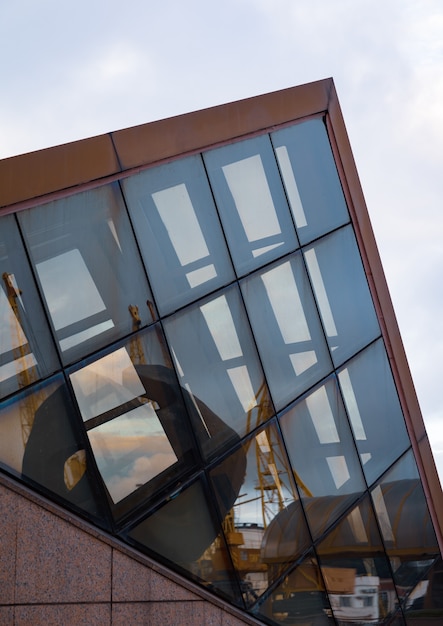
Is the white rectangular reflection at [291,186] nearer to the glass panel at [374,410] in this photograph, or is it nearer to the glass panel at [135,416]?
the glass panel at [374,410]

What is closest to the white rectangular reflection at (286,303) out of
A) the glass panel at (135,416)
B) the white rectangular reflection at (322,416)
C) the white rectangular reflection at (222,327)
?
the white rectangular reflection at (322,416)

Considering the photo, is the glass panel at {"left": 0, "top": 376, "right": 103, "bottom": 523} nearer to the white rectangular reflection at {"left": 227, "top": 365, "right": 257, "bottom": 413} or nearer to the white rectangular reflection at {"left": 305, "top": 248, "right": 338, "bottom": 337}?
the white rectangular reflection at {"left": 227, "top": 365, "right": 257, "bottom": 413}

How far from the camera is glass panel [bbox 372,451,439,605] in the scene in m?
15.8

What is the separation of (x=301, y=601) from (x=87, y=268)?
21.4 feet

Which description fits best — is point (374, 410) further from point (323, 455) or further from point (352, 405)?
point (323, 455)

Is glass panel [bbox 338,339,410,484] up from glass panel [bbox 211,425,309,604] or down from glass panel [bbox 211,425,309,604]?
up

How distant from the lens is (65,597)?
10.0 meters

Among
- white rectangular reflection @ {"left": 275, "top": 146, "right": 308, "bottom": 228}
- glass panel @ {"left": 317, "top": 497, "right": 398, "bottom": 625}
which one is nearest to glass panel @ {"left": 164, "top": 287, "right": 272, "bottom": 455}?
white rectangular reflection @ {"left": 275, "top": 146, "right": 308, "bottom": 228}

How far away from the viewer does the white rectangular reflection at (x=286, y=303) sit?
14.3m

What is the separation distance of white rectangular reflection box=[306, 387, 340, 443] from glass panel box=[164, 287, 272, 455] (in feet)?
4.11

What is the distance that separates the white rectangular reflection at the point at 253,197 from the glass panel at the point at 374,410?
3.17m

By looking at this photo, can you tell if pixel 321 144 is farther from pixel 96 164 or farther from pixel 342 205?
pixel 96 164

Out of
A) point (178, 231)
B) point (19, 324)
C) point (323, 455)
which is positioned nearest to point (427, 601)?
point (323, 455)

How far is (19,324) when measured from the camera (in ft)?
34.7
